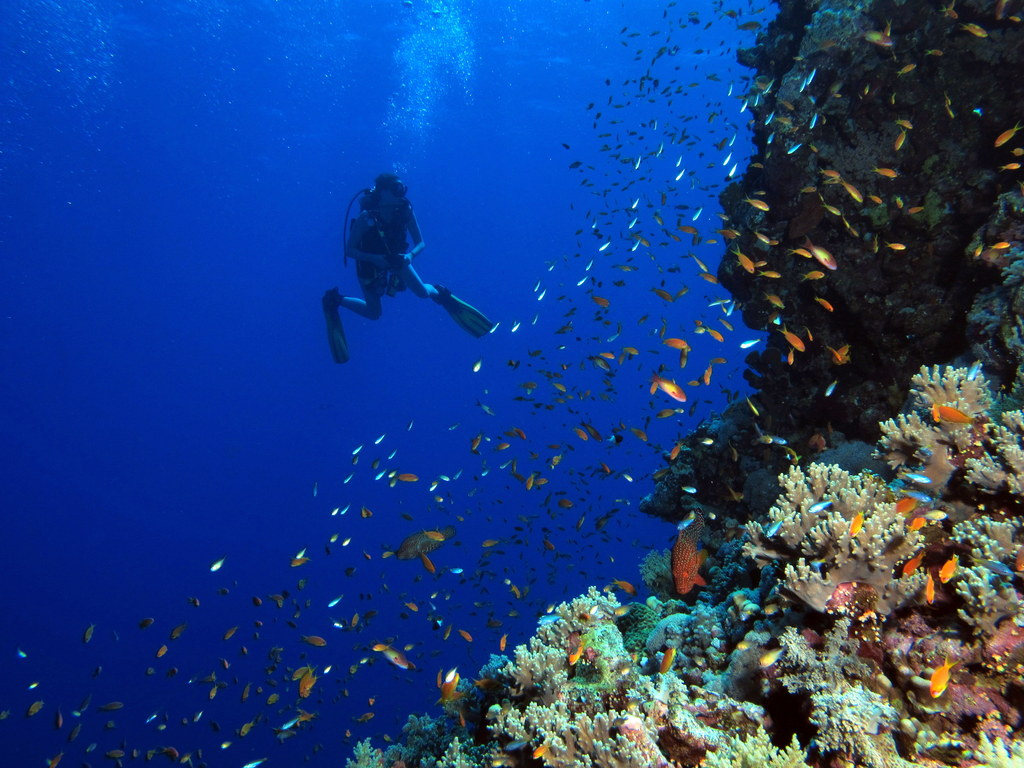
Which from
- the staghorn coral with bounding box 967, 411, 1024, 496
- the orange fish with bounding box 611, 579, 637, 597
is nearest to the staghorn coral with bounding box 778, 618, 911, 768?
the staghorn coral with bounding box 967, 411, 1024, 496

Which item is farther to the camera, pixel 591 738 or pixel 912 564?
pixel 591 738

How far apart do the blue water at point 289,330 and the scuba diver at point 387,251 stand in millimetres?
3761

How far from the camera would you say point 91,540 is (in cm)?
6494

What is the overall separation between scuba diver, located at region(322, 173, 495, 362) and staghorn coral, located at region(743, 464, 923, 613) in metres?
12.6

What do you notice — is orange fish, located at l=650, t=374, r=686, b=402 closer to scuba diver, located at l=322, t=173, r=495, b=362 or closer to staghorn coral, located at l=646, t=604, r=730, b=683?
staghorn coral, located at l=646, t=604, r=730, b=683

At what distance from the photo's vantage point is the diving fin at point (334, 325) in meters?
17.0

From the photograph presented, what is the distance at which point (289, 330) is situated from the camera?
3720 inches

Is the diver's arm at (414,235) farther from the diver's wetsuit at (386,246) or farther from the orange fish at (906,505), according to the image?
the orange fish at (906,505)

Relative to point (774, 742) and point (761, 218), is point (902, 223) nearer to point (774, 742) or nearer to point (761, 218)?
point (761, 218)

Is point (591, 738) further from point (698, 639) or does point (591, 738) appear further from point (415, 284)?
point (415, 284)

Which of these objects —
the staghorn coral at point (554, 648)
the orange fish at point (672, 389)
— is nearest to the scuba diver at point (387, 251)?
A: the orange fish at point (672, 389)

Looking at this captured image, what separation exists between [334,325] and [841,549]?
57.1 feet

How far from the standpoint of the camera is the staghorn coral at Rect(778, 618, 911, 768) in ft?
7.47

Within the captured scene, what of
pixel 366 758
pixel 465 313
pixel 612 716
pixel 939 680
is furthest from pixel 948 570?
pixel 465 313
